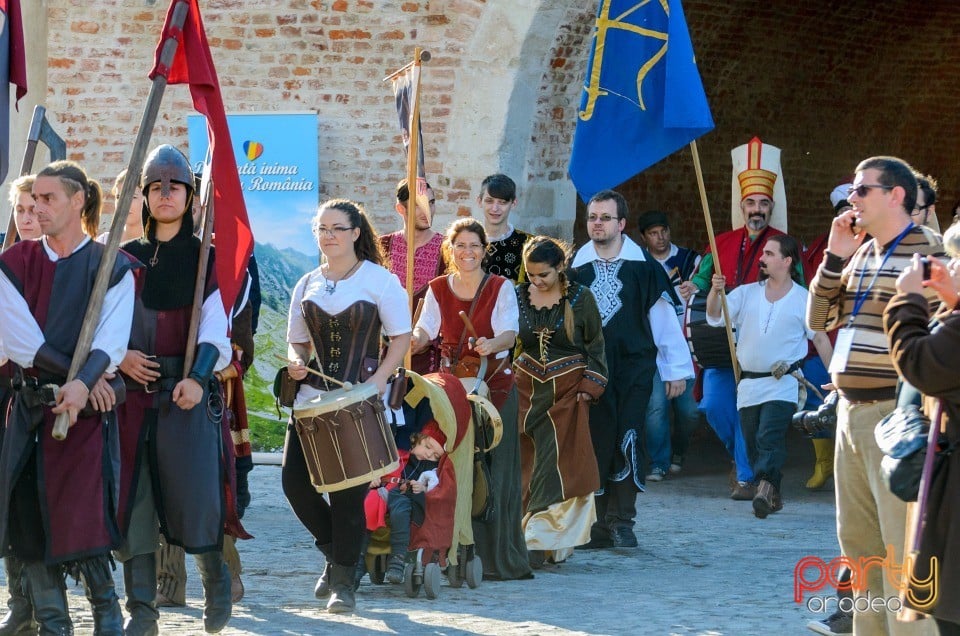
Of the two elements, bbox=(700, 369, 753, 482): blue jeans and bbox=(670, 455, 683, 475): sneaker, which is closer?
bbox=(700, 369, 753, 482): blue jeans

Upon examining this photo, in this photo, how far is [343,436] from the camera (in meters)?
6.16

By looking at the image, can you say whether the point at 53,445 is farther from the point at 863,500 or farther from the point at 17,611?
the point at 863,500

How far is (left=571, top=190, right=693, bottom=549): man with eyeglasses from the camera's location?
8453mm

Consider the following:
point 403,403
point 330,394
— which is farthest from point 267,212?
point 330,394

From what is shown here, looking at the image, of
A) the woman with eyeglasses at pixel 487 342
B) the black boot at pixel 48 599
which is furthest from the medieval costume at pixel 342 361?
the black boot at pixel 48 599

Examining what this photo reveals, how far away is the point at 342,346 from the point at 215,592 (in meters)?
1.13

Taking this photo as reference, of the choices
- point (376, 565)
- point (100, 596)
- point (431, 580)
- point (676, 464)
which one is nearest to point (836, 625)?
point (431, 580)

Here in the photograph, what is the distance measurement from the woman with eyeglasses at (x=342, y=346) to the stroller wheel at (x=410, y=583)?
15.4 inches

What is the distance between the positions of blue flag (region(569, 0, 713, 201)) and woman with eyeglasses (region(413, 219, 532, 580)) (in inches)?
64.7

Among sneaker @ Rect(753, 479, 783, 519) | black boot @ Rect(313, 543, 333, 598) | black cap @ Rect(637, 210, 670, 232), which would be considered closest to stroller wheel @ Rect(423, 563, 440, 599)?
black boot @ Rect(313, 543, 333, 598)

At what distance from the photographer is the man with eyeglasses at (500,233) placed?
8539mm

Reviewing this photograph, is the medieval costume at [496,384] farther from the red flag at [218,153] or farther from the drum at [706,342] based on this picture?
the drum at [706,342]

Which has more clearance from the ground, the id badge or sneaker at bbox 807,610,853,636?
the id badge

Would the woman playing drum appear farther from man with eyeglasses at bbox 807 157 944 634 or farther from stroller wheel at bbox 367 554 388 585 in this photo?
man with eyeglasses at bbox 807 157 944 634
